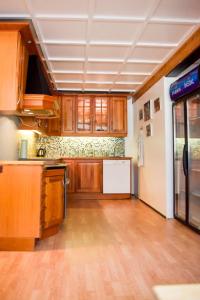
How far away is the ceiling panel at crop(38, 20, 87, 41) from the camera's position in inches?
114

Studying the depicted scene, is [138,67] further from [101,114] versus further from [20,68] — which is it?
[101,114]

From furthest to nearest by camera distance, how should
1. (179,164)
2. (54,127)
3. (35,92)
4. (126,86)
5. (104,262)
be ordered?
(54,127), (126,86), (179,164), (35,92), (104,262)

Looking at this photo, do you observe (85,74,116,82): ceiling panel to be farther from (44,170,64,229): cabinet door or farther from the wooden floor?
the wooden floor

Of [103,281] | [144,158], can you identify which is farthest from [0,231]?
[144,158]

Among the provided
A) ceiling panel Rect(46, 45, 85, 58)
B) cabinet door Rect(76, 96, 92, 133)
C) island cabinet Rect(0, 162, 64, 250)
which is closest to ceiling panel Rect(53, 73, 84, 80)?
ceiling panel Rect(46, 45, 85, 58)

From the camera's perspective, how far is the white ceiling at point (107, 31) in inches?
101

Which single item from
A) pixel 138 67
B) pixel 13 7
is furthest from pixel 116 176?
pixel 13 7

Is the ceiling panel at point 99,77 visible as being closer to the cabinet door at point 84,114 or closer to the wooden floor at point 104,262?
the cabinet door at point 84,114

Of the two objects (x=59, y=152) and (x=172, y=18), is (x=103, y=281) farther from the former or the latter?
(x=59, y=152)

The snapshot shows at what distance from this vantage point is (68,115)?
6250 mm

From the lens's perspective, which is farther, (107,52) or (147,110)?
(147,110)

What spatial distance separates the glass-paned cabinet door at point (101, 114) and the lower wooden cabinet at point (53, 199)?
3.12m

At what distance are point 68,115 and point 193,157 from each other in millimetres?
3568

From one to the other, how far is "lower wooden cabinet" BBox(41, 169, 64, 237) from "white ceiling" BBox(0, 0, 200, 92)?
1733 mm
